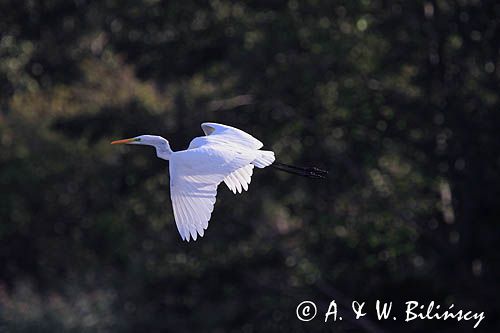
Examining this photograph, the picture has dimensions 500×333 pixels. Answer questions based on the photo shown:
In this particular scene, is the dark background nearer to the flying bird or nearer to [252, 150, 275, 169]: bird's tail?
the flying bird

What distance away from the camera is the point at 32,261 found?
2025 centimetres

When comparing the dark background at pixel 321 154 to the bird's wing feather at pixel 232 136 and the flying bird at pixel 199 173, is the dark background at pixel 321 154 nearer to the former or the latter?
the bird's wing feather at pixel 232 136

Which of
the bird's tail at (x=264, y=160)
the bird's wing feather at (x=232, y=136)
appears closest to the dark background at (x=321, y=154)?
the bird's wing feather at (x=232, y=136)

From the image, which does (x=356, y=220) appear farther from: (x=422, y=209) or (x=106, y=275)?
(x=106, y=275)

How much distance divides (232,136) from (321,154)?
18.7ft

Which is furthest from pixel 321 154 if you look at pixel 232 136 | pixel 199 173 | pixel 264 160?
pixel 199 173

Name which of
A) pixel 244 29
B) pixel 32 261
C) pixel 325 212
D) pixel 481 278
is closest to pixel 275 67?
pixel 244 29

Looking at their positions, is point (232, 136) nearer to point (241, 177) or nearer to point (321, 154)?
point (241, 177)

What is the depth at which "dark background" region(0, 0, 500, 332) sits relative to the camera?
49.2 feet

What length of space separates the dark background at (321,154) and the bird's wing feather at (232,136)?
4.25m

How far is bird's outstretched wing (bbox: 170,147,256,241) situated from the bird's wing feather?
0.76 meters

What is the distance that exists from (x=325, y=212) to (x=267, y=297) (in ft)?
4.24

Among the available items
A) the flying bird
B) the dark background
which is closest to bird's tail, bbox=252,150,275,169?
the flying bird

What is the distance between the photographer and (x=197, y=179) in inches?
340
